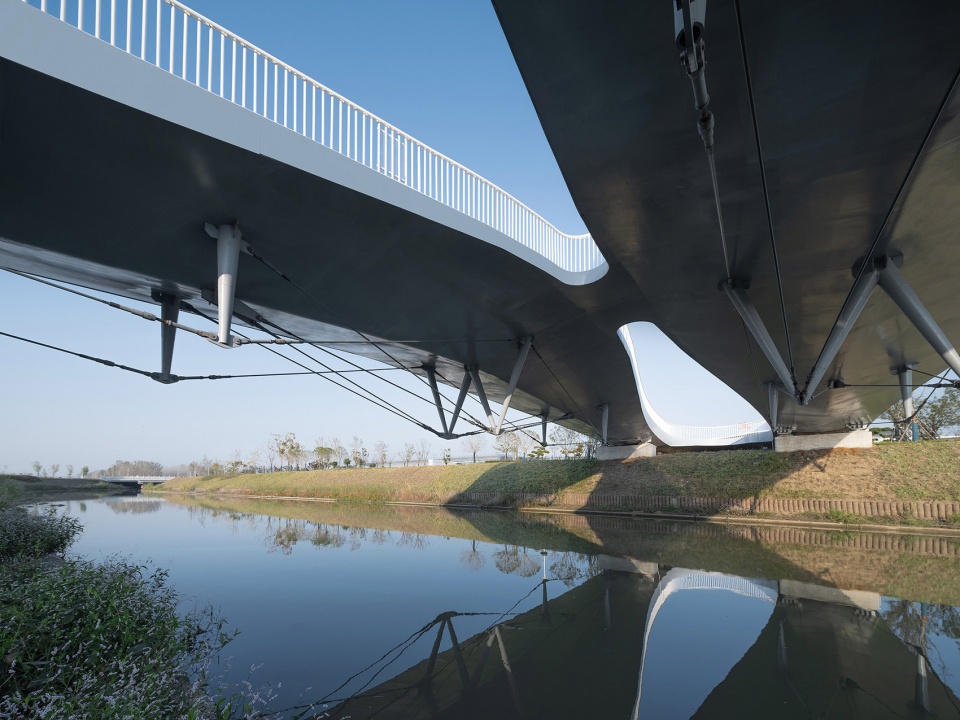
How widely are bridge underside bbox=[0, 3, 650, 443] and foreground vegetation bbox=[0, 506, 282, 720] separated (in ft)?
16.5

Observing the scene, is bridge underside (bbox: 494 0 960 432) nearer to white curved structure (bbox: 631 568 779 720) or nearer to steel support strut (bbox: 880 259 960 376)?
steel support strut (bbox: 880 259 960 376)

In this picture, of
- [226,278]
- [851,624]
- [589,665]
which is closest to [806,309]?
[851,624]

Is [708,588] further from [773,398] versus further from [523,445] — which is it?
[523,445]

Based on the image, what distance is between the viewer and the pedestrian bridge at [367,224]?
6.28 m

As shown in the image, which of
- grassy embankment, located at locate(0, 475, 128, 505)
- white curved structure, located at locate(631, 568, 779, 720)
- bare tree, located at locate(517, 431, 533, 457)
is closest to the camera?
white curved structure, located at locate(631, 568, 779, 720)

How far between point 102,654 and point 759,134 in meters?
9.27

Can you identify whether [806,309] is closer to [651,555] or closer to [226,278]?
[651,555]

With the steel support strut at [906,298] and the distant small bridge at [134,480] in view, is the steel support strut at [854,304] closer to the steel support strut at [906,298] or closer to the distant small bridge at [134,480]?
the steel support strut at [906,298]

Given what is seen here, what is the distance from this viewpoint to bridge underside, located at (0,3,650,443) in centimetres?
663

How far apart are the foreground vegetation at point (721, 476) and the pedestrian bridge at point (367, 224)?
28.4ft

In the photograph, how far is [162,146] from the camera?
7.10 metres

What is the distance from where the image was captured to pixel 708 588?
1147 cm

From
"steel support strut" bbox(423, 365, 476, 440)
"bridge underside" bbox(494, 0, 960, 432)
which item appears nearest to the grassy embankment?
"steel support strut" bbox(423, 365, 476, 440)

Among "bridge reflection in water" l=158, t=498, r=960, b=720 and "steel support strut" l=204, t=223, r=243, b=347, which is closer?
"bridge reflection in water" l=158, t=498, r=960, b=720
